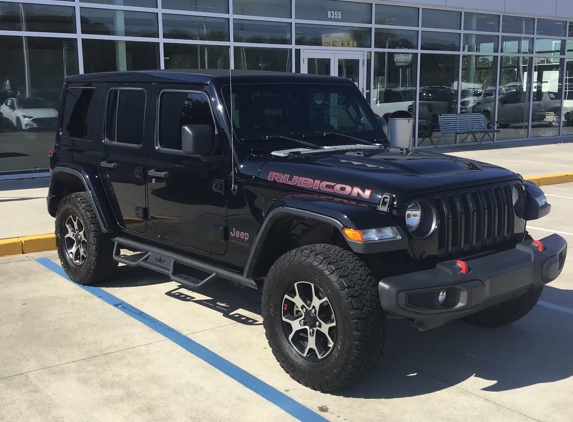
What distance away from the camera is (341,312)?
364 cm

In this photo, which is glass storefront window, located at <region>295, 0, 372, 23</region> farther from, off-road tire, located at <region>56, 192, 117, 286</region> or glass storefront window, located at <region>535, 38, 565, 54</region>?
off-road tire, located at <region>56, 192, 117, 286</region>

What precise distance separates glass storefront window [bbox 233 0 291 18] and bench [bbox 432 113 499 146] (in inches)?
205

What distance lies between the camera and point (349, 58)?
51.1ft

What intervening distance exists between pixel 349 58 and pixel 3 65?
7.83 m

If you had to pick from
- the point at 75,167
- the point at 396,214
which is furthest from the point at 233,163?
the point at 75,167

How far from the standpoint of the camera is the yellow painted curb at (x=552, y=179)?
38.3ft

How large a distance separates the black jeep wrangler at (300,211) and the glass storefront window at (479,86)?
13.4 meters

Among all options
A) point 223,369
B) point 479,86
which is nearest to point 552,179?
point 479,86

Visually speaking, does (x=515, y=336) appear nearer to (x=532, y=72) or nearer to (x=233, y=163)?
(x=233, y=163)

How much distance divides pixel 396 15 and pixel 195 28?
5672 mm

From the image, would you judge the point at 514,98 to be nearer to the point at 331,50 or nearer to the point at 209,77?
the point at 331,50

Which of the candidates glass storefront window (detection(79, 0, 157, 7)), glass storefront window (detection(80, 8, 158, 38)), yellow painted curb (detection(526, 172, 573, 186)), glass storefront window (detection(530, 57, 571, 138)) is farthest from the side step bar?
glass storefront window (detection(530, 57, 571, 138))

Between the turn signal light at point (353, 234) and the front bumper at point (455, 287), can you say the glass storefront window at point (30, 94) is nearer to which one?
the turn signal light at point (353, 234)

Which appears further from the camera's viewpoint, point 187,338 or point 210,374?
point 187,338
